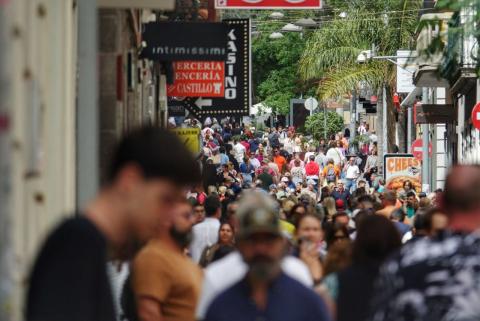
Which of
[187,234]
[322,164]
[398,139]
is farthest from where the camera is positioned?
[398,139]

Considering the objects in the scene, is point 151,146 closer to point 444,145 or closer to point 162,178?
point 162,178

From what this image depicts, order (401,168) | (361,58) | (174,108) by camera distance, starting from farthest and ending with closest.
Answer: (361,58)
(401,168)
(174,108)

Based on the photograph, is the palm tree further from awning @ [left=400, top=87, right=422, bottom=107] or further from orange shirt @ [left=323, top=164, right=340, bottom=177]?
orange shirt @ [left=323, top=164, right=340, bottom=177]

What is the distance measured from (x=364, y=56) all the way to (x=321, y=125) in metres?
22.5

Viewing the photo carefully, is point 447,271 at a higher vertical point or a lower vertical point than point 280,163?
higher

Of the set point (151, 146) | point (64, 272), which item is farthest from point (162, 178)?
point (64, 272)

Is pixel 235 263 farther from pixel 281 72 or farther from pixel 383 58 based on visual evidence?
pixel 281 72

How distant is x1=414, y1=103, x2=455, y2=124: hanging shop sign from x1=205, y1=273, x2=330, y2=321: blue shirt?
35.0 metres

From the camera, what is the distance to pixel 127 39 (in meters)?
17.8

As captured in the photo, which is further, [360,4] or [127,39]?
[360,4]

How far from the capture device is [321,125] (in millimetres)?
68875

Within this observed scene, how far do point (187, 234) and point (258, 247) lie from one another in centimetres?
283

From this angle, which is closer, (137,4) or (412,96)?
(137,4)

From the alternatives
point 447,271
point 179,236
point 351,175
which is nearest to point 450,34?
point 179,236
